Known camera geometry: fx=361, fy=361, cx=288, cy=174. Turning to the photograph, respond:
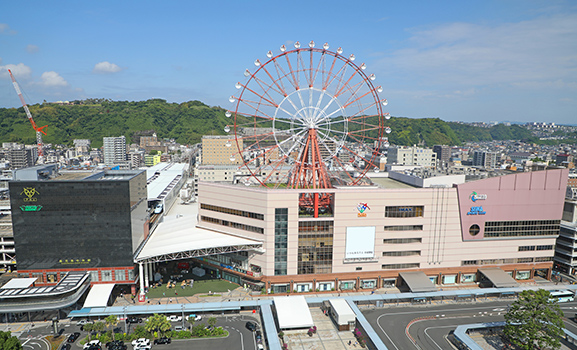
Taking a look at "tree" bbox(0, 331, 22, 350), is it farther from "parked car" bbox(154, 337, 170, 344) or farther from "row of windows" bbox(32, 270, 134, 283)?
"row of windows" bbox(32, 270, 134, 283)

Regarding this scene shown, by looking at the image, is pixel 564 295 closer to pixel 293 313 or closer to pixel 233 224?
pixel 293 313

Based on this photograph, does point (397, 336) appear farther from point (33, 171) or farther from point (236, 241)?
point (33, 171)

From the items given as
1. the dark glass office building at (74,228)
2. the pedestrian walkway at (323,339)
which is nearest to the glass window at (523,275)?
the pedestrian walkway at (323,339)

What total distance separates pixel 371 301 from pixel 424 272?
36.9ft

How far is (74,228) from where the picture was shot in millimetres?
46562

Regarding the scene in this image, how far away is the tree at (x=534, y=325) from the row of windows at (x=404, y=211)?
16627 mm

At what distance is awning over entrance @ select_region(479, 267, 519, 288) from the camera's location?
169 ft

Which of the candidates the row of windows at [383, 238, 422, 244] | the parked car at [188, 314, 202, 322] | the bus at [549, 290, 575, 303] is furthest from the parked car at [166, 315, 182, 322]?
the bus at [549, 290, 575, 303]

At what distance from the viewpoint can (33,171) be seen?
50844mm

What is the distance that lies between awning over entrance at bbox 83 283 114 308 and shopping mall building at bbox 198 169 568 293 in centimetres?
1524

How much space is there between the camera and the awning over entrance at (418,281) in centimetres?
4934

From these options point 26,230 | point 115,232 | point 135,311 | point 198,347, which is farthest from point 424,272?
point 26,230

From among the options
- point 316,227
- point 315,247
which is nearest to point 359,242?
point 315,247

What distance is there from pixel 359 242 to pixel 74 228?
38.1m
